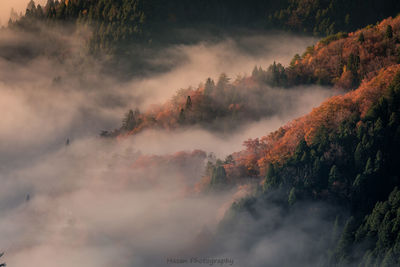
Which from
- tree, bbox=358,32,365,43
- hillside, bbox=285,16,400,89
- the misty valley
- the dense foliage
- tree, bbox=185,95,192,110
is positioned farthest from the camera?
tree, bbox=185,95,192,110

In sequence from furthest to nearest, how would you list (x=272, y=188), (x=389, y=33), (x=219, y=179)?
(x=389, y=33) → (x=219, y=179) → (x=272, y=188)

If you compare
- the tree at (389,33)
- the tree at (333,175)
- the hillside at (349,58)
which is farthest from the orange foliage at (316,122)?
the tree at (389,33)

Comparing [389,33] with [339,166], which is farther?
[389,33]

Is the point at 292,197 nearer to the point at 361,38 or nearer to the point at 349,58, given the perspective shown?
the point at 349,58

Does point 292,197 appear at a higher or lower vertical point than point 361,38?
lower

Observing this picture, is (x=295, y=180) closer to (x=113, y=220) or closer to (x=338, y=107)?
(x=338, y=107)

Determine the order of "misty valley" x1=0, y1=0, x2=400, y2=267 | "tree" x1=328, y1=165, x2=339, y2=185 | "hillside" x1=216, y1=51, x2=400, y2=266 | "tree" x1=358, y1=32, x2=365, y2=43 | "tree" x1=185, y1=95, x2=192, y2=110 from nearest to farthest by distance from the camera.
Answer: "misty valley" x1=0, y1=0, x2=400, y2=267
"hillside" x1=216, y1=51, x2=400, y2=266
"tree" x1=328, y1=165, x2=339, y2=185
"tree" x1=358, y1=32, x2=365, y2=43
"tree" x1=185, y1=95, x2=192, y2=110

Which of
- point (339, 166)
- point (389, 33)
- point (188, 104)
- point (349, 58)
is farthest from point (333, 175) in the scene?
point (188, 104)

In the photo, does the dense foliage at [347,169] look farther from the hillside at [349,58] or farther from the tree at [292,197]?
the hillside at [349,58]

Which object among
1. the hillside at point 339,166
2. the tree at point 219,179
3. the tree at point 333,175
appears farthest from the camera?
the tree at point 219,179

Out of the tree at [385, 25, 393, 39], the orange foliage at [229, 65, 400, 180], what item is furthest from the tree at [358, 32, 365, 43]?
the orange foliage at [229, 65, 400, 180]

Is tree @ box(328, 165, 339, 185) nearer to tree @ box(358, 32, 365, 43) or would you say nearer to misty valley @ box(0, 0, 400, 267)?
misty valley @ box(0, 0, 400, 267)
